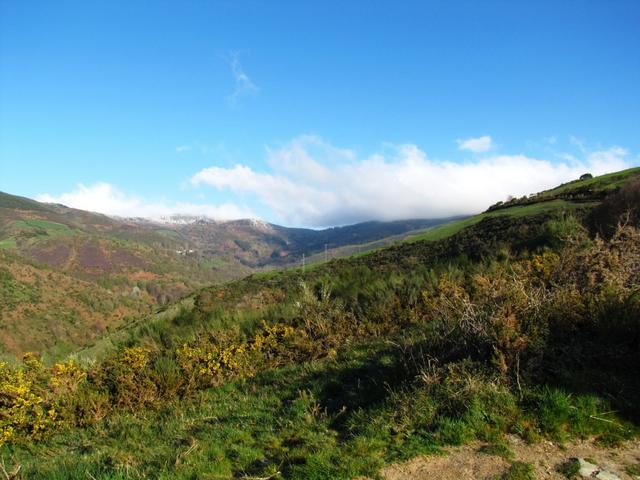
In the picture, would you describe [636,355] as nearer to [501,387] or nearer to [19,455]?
[501,387]

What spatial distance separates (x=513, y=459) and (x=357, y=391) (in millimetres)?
2716

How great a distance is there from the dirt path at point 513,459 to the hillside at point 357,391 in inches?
4.3

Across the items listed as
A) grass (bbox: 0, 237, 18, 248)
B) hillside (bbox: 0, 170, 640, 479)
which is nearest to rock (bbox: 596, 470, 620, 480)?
hillside (bbox: 0, 170, 640, 479)

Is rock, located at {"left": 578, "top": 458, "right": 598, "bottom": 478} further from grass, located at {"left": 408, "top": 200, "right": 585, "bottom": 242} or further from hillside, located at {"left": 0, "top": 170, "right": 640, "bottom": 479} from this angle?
grass, located at {"left": 408, "top": 200, "right": 585, "bottom": 242}

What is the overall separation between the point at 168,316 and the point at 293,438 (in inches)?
498

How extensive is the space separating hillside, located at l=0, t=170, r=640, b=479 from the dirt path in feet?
0.35

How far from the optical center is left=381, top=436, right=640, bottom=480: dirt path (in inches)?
172

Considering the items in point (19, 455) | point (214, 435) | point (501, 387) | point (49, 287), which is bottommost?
point (49, 287)

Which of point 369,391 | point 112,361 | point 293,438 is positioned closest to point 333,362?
point 369,391

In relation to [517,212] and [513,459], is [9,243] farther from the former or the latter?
[513,459]

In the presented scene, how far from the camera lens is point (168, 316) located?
16922 millimetres

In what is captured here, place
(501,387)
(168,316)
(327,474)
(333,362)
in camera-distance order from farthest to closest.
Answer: (168,316), (333,362), (501,387), (327,474)

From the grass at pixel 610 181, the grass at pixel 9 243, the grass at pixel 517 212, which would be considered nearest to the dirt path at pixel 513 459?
the grass at pixel 517 212

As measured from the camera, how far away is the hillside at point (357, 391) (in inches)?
197
